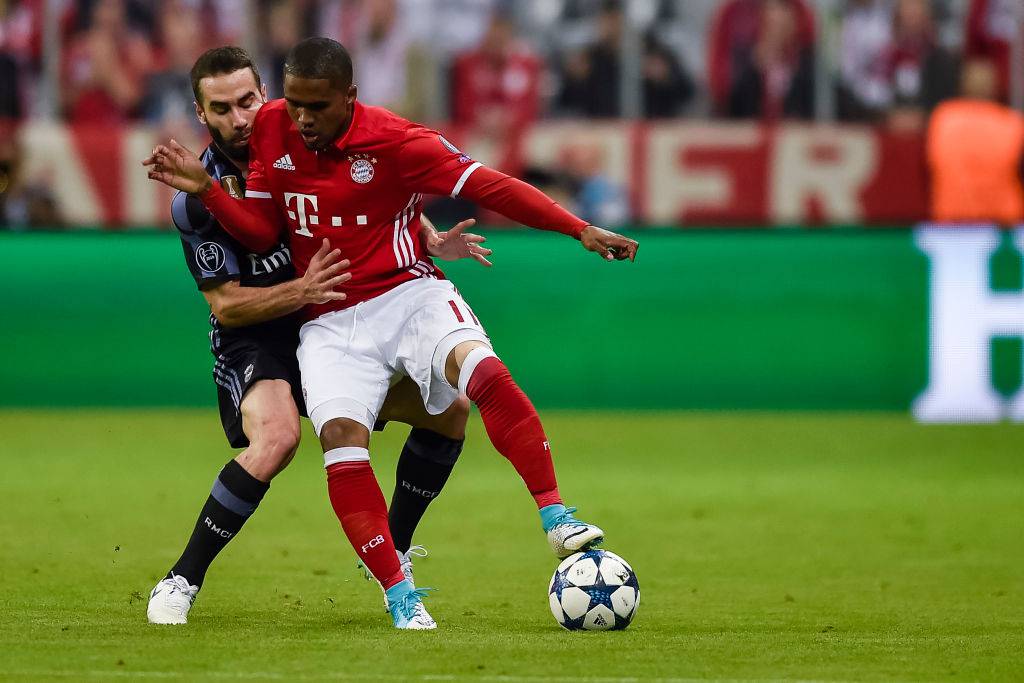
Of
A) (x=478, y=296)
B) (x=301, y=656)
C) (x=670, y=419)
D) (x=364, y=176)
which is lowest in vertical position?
(x=670, y=419)

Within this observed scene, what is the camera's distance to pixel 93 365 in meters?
13.2

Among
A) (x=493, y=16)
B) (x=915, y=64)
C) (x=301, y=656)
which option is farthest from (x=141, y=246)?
(x=301, y=656)

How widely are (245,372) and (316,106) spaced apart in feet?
3.49

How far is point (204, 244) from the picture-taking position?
595 cm

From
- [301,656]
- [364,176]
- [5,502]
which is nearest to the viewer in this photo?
[301,656]

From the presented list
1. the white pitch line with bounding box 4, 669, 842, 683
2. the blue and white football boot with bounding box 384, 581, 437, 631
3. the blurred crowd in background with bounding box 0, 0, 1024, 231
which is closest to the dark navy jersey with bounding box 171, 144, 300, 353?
the blue and white football boot with bounding box 384, 581, 437, 631

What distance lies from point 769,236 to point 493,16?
388 cm

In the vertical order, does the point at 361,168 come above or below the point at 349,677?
above

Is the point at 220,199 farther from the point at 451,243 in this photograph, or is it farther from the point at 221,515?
the point at 221,515

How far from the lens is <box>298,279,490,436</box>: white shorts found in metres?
5.69

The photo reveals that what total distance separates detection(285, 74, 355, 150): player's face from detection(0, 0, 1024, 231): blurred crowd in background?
9.39 meters

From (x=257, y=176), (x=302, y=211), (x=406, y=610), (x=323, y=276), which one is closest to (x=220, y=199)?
(x=257, y=176)

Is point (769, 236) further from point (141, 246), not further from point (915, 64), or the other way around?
point (141, 246)

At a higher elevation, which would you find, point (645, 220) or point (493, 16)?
point (493, 16)
